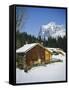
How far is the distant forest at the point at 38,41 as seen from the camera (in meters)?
1.62

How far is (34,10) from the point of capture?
1.67 m

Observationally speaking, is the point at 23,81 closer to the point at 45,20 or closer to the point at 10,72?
the point at 10,72

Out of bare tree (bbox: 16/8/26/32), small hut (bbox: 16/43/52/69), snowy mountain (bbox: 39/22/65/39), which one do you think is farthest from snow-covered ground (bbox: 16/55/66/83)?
bare tree (bbox: 16/8/26/32)

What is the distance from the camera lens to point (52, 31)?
1.71 m

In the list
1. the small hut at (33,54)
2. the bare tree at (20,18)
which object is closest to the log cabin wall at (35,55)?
the small hut at (33,54)

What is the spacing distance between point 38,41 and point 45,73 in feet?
0.66

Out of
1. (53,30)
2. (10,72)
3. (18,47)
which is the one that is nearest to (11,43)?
(18,47)

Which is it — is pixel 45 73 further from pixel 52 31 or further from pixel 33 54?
pixel 52 31

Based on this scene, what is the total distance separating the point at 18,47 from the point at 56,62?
0.27 meters

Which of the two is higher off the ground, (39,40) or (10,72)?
(39,40)

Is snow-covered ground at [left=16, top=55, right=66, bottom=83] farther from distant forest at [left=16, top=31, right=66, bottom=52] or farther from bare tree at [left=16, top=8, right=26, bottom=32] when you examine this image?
bare tree at [left=16, top=8, right=26, bottom=32]

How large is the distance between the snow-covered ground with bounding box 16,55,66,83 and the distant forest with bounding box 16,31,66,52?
0.08 m

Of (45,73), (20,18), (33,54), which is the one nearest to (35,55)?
(33,54)

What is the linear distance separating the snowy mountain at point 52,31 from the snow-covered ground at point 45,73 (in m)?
0.14
